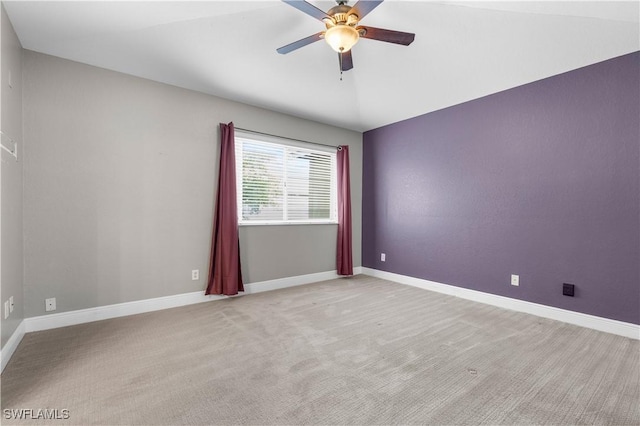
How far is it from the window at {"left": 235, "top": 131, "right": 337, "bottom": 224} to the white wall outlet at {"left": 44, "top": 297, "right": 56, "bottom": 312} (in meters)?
1.96

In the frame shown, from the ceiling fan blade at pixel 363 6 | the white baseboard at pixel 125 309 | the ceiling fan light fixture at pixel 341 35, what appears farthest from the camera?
the white baseboard at pixel 125 309

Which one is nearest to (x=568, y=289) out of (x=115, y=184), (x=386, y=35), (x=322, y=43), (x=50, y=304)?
(x=386, y=35)

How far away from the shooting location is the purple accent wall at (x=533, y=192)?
2750 mm

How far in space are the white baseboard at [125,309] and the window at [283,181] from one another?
911 millimetres

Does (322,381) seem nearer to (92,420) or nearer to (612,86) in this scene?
(92,420)

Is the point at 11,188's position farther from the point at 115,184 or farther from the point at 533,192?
the point at 533,192

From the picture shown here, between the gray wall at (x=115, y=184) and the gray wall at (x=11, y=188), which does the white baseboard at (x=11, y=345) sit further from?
the gray wall at (x=115, y=184)

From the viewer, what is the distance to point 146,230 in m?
3.22

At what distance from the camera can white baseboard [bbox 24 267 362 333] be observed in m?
2.69

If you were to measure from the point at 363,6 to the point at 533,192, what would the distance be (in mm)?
2758

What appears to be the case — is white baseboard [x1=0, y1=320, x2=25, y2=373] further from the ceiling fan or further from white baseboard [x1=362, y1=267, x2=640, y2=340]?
white baseboard [x1=362, y1=267, x2=640, y2=340]

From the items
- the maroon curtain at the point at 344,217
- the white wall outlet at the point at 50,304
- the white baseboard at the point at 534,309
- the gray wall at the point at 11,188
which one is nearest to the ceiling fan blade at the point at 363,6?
the gray wall at the point at 11,188

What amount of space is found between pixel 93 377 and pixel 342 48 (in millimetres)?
2790

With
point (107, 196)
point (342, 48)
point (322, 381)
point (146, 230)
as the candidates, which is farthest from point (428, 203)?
point (107, 196)
